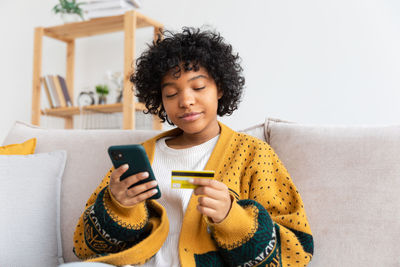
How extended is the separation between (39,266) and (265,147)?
82 centimetres

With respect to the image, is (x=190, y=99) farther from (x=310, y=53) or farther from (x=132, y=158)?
(x=310, y=53)

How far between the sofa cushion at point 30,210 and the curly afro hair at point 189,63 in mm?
448

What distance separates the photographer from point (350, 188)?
42.6 inches

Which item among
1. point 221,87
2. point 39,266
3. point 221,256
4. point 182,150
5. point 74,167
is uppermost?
point 221,87

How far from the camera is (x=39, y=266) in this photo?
1259 millimetres

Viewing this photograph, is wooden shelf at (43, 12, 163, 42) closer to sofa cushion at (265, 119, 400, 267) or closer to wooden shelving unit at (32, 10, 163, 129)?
wooden shelving unit at (32, 10, 163, 129)

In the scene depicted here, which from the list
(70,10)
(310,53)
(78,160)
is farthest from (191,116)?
(70,10)

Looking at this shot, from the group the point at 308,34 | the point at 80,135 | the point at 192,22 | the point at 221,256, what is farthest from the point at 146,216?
the point at 192,22

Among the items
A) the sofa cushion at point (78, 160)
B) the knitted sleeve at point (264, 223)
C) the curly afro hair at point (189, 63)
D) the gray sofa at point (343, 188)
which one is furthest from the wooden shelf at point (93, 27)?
the knitted sleeve at point (264, 223)

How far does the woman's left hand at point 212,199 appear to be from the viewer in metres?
0.77

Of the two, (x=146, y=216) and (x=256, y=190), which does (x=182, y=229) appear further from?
(x=256, y=190)

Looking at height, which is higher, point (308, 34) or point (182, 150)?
point (308, 34)

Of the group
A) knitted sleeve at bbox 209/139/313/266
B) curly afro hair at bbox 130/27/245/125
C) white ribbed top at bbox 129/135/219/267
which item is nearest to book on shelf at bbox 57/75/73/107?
curly afro hair at bbox 130/27/245/125

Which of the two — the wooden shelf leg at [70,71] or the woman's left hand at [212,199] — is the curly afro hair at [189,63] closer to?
the woman's left hand at [212,199]
